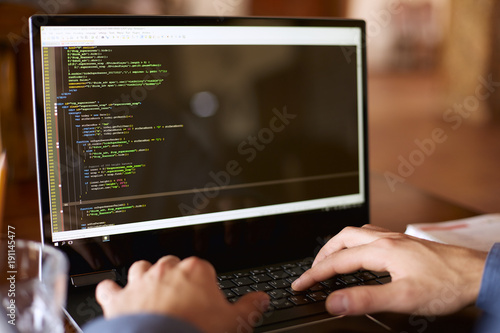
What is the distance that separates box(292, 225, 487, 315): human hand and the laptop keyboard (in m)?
0.02

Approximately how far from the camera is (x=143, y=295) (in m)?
0.51

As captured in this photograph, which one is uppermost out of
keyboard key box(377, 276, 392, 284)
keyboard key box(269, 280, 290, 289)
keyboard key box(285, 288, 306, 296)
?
keyboard key box(269, 280, 290, 289)

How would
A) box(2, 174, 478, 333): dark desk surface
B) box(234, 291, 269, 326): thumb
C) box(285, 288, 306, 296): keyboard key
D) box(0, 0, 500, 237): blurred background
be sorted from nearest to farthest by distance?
box(234, 291, 269, 326): thumb
box(285, 288, 306, 296): keyboard key
box(2, 174, 478, 333): dark desk surface
box(0, 0, 500, 237): blurred background

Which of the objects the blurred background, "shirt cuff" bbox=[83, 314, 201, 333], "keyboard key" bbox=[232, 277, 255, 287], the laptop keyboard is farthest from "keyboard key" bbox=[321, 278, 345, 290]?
the blurred background

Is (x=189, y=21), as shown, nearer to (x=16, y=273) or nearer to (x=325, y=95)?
(x=325, y=95)

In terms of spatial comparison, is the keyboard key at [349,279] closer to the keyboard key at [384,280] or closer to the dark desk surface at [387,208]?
the keyboard key at [384,280]

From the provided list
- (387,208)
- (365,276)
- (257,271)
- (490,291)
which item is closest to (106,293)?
(257,271)

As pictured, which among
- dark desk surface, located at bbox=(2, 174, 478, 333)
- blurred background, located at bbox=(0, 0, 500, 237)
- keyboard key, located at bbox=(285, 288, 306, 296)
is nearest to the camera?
keyboard key, located at bbox=(285, 288, 306, 296)

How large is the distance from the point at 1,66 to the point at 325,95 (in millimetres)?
830

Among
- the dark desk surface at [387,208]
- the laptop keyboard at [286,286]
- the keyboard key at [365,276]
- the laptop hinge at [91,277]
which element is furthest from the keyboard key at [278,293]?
the dark desk surface at [387,208]

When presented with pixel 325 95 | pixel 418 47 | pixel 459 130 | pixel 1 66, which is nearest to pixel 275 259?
pixel 325 95

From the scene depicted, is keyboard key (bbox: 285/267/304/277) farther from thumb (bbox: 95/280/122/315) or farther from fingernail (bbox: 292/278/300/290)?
thumb (bbox: 95/280/122/315)

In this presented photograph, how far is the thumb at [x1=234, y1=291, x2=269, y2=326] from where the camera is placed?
55cm

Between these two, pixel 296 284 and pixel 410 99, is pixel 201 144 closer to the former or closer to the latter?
pixel 296 284
